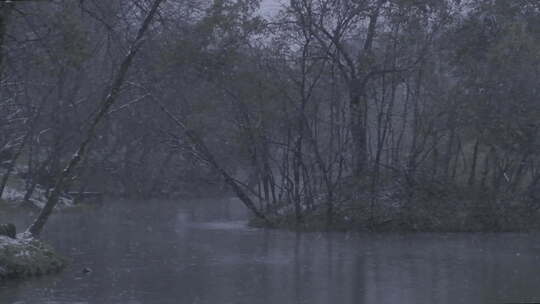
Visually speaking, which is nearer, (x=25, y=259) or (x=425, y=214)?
(x=25, y=259)

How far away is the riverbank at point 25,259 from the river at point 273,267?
0.31 meters

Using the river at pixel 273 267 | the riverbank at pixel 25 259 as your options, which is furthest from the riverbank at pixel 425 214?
the riverbank at pixel 25 259

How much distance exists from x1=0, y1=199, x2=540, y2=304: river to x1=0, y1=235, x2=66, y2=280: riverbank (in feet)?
1.01

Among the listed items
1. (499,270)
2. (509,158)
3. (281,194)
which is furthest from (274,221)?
(499,270)

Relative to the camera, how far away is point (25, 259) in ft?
55.6

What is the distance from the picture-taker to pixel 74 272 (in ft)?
58.9

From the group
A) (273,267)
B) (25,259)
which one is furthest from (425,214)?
(25,259)

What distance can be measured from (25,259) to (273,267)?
17.3 feet

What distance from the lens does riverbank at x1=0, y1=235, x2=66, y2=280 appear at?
16500mm

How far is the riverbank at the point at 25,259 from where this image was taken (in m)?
16.5

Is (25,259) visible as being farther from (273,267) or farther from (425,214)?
(425,214)

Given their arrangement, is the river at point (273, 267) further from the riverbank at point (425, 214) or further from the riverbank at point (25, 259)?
the riverbank at point (425, 214)

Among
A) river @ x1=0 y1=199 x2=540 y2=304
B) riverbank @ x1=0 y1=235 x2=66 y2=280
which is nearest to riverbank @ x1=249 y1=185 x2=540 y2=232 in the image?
river @ x1=0 y1=199 x2=540 y2=304

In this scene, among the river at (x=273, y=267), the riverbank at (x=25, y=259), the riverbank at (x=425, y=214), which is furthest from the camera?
the riverbank at (x=425, y=214)
